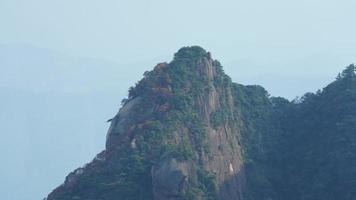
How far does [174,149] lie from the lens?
4169 cm

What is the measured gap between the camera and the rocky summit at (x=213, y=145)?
4162cm

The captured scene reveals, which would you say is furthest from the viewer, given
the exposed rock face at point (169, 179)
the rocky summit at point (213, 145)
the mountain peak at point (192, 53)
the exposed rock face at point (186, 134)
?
the mountain peak at point (192, 53)

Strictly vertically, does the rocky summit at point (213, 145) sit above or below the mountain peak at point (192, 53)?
below

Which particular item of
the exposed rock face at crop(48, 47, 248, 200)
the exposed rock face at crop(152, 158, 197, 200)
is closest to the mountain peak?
the exposed rock face at crop(48, 47, 248, 200)

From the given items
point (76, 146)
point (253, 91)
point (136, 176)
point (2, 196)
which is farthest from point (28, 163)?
→ point (136, 176)

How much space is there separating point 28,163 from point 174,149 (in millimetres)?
146463

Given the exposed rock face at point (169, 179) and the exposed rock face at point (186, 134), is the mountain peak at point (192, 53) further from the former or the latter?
the exposed rock face at point (169, 179)

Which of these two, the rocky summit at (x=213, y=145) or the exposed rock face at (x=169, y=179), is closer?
the exposed rock face at (x=169, y=179)

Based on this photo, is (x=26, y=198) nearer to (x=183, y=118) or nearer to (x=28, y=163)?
(x=28, y=163)

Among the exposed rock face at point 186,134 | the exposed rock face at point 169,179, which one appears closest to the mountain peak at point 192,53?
the exposed rock face at point 186,134

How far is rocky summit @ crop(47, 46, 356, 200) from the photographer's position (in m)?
41.6

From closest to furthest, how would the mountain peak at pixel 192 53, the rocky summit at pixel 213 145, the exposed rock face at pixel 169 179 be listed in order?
1. the exposed rock face at pixel 169 179
2. the rocky summit at pixel 213 145
3. the mountain peak at pixel 192 53

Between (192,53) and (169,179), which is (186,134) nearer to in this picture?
(169,179)

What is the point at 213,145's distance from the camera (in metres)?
46.5
